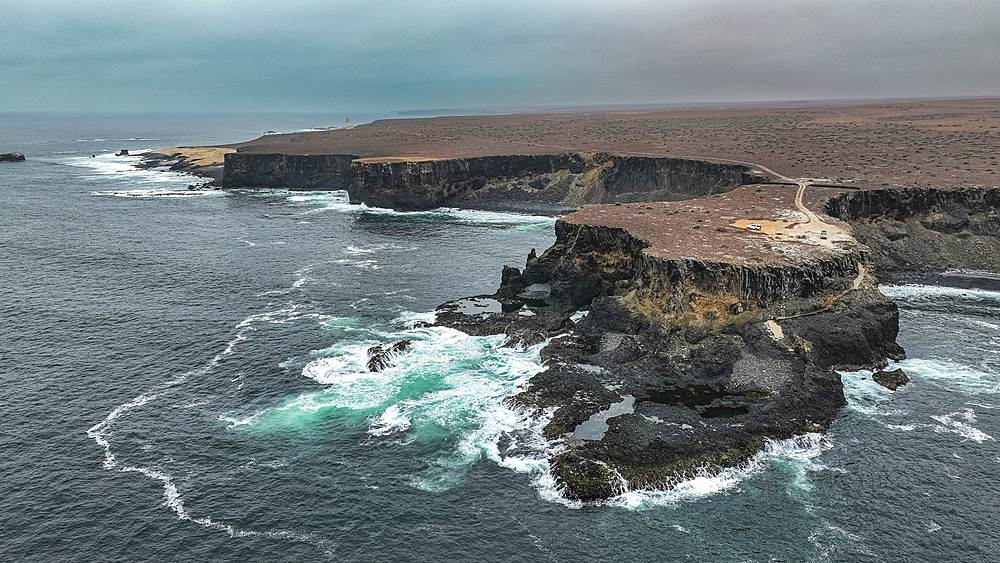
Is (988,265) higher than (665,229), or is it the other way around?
(665,229)

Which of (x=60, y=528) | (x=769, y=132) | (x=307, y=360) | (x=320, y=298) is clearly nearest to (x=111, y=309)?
(x=320, y=298)

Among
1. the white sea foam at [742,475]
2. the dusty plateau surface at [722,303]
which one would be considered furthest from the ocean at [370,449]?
the dusty plateau surface at [722,303]

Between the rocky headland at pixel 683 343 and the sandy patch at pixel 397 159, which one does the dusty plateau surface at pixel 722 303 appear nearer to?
the rocky headland at pixel 683 343

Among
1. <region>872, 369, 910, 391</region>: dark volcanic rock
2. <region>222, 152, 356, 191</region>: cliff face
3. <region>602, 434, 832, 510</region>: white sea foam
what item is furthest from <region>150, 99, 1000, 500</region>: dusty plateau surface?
<region>222, 152, 356, 191</region>: cliff face

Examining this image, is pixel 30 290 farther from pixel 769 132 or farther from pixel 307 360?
pixel 769 132

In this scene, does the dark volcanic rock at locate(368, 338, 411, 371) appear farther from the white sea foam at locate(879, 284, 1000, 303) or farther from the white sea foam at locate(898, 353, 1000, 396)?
the white sea foam at locate(879, 284, 1000, 303)

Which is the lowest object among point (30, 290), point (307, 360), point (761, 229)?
point (307, 360)
